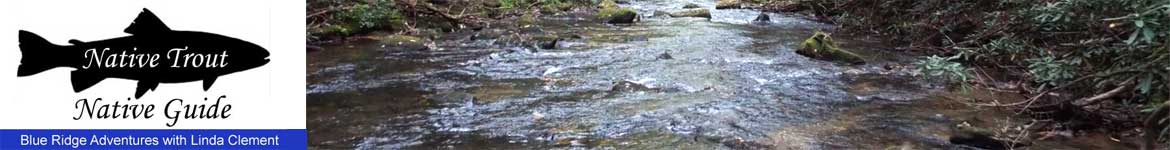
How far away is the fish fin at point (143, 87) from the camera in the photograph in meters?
1.78

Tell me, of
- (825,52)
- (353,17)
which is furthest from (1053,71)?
(353,17)

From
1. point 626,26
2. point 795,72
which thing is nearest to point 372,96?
point 795,72

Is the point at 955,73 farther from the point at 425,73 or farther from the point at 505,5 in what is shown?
the point at 505,5

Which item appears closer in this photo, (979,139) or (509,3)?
(979,139)

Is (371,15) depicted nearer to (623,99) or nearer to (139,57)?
(623,99)

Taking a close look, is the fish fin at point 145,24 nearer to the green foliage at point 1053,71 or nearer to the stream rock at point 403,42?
the green foliage at point 1053,71

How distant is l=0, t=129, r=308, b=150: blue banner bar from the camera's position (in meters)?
1.76

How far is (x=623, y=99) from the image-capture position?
563 centimetres

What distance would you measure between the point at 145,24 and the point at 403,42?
294 inches

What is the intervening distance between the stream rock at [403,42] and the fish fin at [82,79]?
22.9ft

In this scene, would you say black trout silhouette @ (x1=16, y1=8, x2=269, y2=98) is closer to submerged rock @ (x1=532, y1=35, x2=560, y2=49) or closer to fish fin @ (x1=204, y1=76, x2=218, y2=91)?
fish fin @ (x1=204, y1=76, x2=218, y2=91)

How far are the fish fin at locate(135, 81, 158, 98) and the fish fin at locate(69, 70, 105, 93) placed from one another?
0.08m

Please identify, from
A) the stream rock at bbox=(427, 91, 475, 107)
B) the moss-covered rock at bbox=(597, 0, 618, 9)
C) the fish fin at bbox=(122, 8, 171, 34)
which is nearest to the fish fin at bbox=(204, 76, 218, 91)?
the fish fin at bbox=(122, 8, 171, 34)

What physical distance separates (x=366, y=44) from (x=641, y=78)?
11.6 feet
